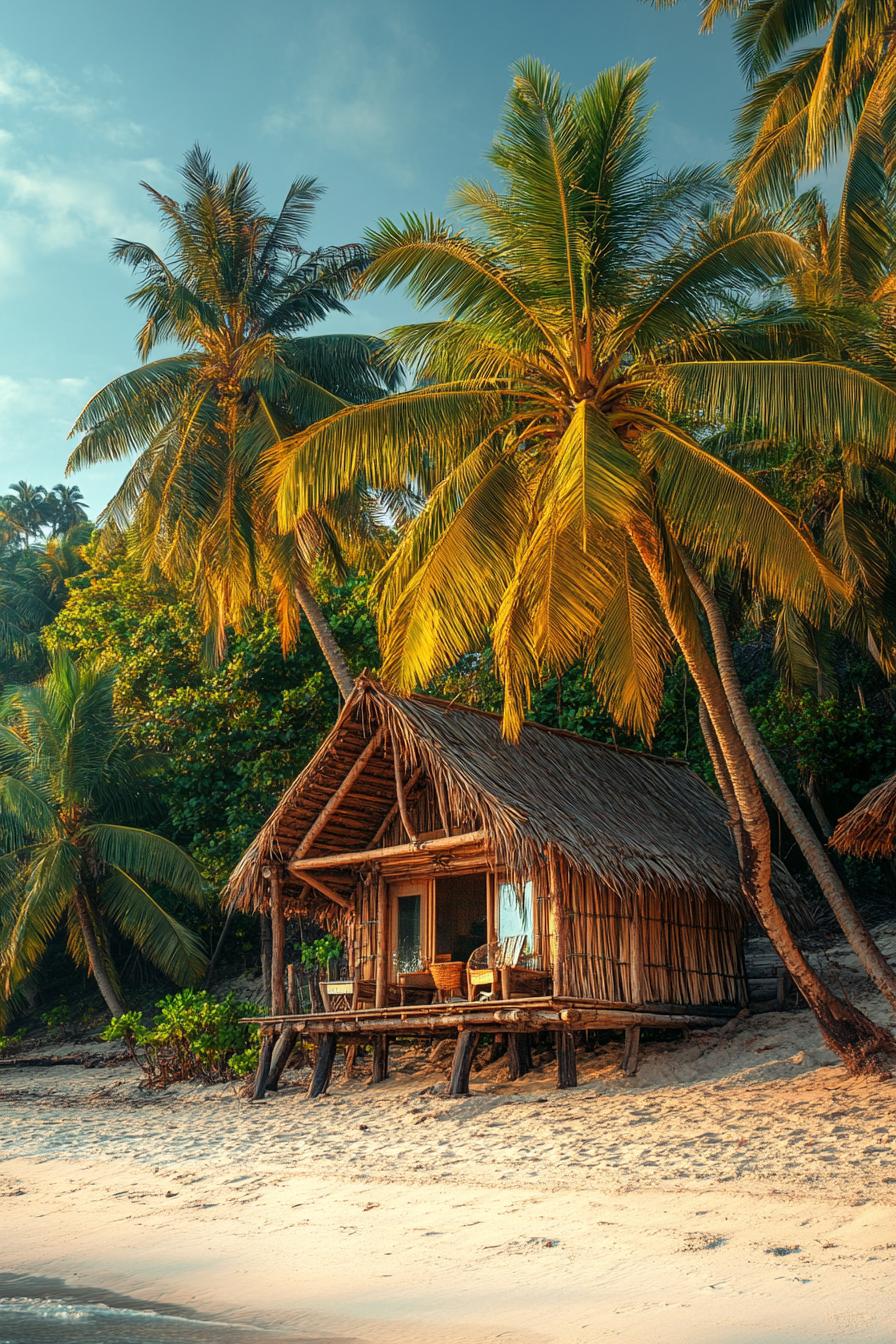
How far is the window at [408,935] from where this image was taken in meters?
13.2

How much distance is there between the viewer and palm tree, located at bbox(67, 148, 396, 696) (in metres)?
14.9

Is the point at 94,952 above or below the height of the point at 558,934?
below

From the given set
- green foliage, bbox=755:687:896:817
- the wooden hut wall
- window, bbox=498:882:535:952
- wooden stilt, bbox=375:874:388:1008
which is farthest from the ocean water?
green foliage, bbox=755:687:896:817

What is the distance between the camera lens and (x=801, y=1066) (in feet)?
33.8

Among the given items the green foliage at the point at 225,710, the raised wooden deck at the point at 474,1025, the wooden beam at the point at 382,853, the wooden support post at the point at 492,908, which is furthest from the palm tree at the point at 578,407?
the green foliage at the point at 225,710

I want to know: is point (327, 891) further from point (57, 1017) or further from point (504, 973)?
point (57, 1017)

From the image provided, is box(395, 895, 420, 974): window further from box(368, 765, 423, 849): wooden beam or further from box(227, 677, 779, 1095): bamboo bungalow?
box(368, 765, 423, 849): wooden beam

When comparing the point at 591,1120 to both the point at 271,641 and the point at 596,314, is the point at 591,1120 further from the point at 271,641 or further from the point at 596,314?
the point at 271,641

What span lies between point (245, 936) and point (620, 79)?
15167 mm

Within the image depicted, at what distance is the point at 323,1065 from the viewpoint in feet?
40.4

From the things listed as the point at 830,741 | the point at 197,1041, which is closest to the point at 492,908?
the point at 197,1041

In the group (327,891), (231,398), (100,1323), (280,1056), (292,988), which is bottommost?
(100,1323)

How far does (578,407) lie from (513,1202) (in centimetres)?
533

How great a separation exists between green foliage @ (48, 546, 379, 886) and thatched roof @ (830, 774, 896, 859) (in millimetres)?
9151
